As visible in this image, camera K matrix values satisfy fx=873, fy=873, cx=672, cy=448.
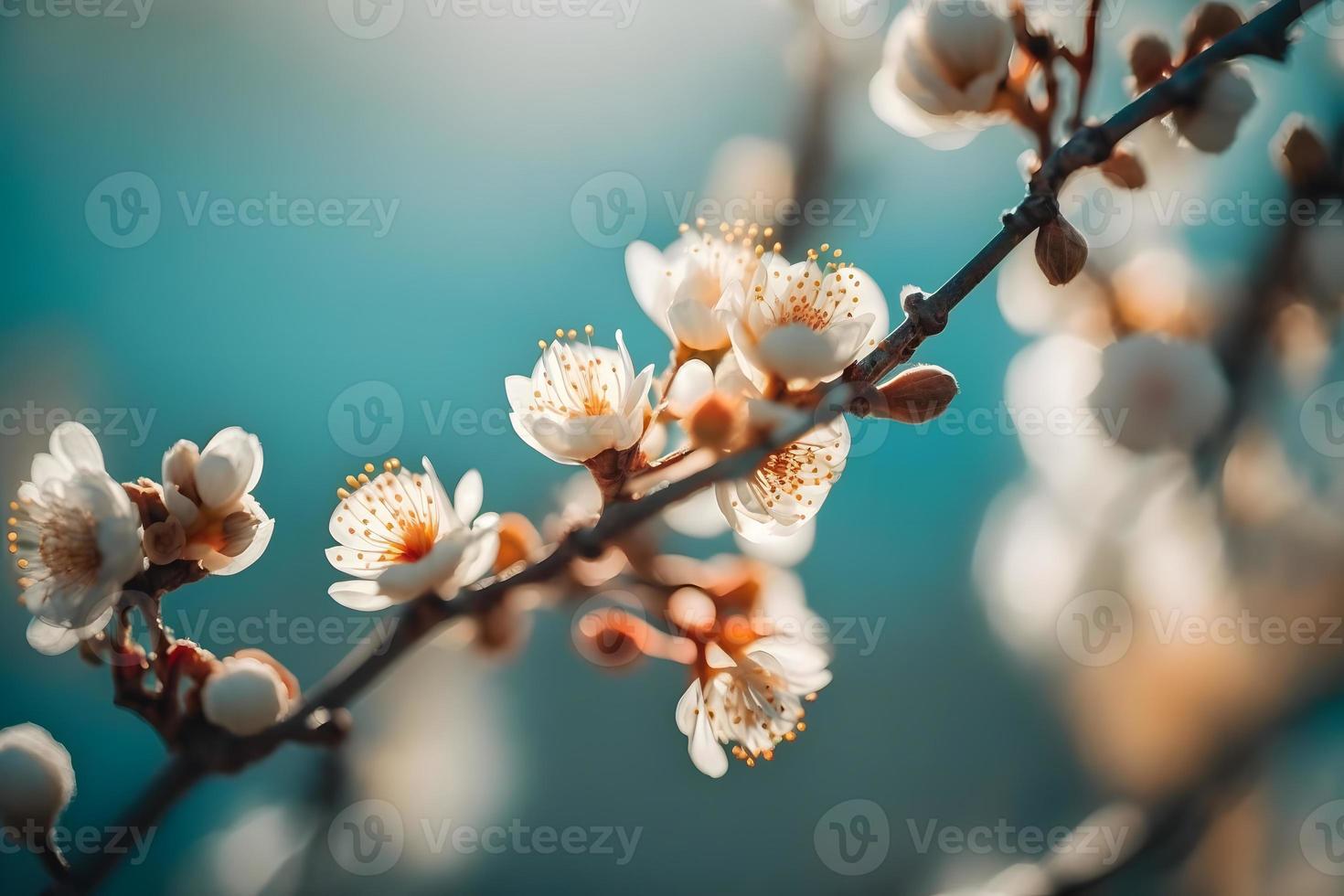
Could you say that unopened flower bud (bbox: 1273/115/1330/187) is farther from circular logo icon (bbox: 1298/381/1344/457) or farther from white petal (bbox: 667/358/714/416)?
white petal (bbox: 667/358/714/416)

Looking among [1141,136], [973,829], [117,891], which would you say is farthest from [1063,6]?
[117,891]

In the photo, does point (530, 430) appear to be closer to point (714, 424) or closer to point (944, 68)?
point (714, 424)

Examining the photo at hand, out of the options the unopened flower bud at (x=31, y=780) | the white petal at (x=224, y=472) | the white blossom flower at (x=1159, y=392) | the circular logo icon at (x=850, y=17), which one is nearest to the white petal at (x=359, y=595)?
the white petal at (x=224, y=472)

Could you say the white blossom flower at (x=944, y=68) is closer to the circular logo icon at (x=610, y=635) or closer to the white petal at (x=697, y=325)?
the white petal at (x=697, y=325)

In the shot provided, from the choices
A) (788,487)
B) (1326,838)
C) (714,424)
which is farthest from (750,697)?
(1326,838)

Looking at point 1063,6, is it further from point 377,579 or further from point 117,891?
point 117,891

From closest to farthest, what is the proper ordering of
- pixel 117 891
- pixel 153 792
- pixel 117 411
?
pixel 153 792 → pixel 117 411 → pixel 117 891
